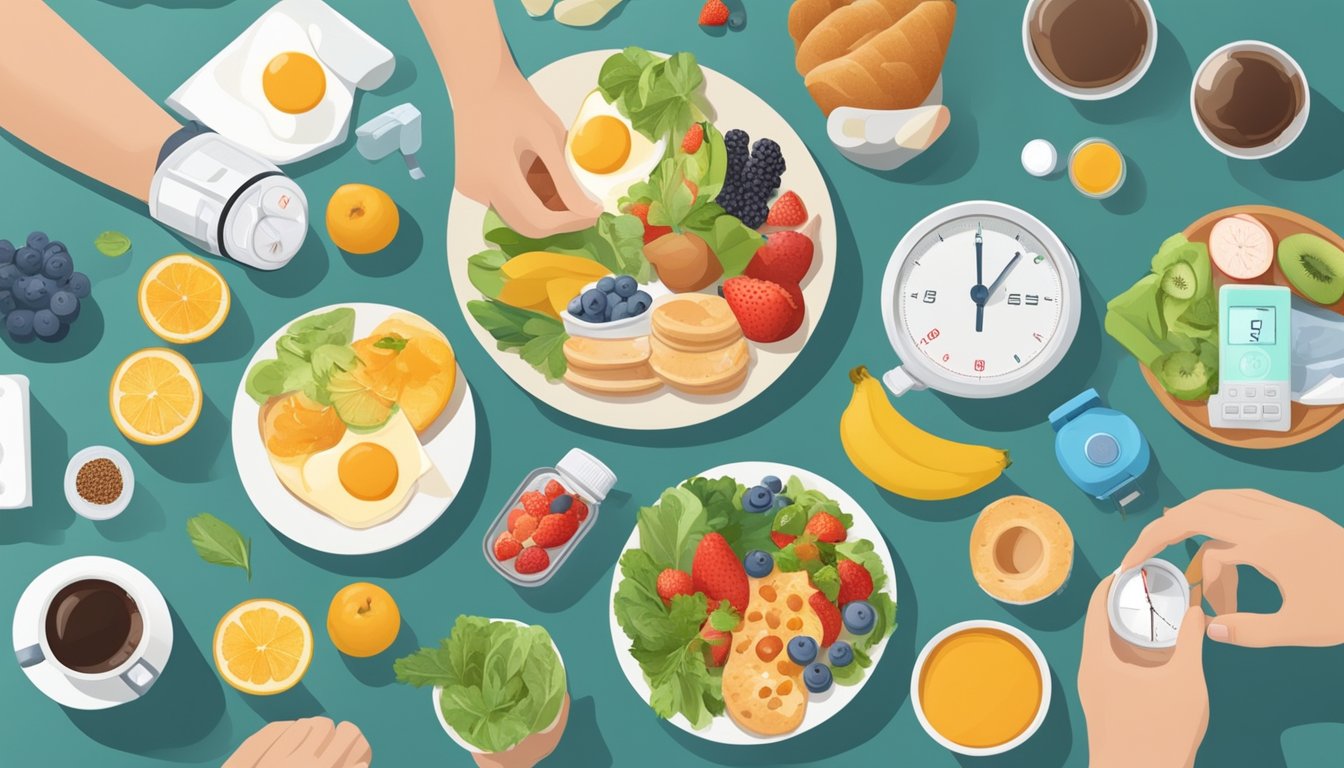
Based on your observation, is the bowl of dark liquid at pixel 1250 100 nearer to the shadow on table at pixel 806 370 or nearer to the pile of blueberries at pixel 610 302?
the shadow on table at pixel 806 370

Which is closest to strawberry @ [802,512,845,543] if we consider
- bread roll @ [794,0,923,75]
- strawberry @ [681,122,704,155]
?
strawberry @ [681,122,704,155]

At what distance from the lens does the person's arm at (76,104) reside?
4.28 metres

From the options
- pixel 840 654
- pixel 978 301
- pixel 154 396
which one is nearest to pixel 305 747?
pixel 154 396

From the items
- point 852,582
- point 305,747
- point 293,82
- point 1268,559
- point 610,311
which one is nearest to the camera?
point 1268,559

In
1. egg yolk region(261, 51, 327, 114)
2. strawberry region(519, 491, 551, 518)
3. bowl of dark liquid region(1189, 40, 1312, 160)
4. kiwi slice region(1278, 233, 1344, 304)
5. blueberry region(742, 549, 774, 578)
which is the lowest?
blueberry region(742, 549, 774, 578)

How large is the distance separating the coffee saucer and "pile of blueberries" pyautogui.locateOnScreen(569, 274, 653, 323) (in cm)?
134

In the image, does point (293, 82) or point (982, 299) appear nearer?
point (982, 299)

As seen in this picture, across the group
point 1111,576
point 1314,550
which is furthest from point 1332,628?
point 1111,576

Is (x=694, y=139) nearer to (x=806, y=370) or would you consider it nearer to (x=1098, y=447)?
(x=806, y=370)

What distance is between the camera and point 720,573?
3.90 metres

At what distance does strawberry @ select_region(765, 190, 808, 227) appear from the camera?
403 centimetres

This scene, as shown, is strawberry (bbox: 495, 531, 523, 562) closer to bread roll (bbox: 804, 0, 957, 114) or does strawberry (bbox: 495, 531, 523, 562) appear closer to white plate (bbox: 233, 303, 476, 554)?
white plate (bbox: 233, 303, 476, 554)

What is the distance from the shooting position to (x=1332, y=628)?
3.79 m

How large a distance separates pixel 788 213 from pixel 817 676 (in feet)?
3.78
